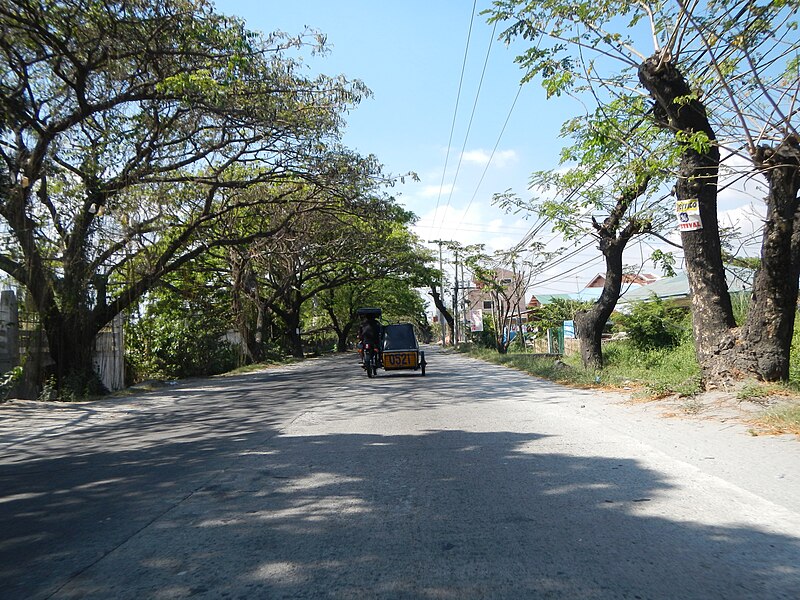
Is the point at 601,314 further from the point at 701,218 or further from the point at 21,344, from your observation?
the point at 21,344

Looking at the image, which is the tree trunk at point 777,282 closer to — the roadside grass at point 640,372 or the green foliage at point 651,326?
the roadside grass at point 640,372

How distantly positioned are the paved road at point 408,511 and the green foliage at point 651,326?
10.8 meters

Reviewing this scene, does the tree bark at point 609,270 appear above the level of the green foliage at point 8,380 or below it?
above

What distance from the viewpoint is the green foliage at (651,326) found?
65.7 feet

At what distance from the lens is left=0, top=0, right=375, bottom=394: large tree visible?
12.2m

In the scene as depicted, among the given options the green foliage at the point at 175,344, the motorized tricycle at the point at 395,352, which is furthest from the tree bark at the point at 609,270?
the green foliage at the point at 175,344

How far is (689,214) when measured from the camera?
11.0 meters

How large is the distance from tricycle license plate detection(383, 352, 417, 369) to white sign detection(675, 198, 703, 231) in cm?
1183

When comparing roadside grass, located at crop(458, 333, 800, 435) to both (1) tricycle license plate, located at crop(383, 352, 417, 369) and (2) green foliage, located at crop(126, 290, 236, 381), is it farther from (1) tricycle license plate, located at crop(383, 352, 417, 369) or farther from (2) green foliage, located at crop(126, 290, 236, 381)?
(2) green foliage, located at crop(126, 290, 236, 381)

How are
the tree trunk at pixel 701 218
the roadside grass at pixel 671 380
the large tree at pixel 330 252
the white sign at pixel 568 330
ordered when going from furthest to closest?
the white sign at pixel 568 330 < the large tree at pixel 330 252 < the tree trunk at pixel 701 218 < the roadside grass at pixel 671 380

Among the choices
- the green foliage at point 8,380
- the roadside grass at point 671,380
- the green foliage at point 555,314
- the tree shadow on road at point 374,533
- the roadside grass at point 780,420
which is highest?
the green foliage at point 555,314

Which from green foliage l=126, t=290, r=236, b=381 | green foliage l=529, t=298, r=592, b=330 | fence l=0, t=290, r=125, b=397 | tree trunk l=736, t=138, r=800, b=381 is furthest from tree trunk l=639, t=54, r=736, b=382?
green foliage l=529, t=298, r=592, b=330

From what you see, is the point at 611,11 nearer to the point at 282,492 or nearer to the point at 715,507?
the point at 715,507

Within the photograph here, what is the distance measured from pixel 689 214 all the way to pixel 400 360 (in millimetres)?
12262
